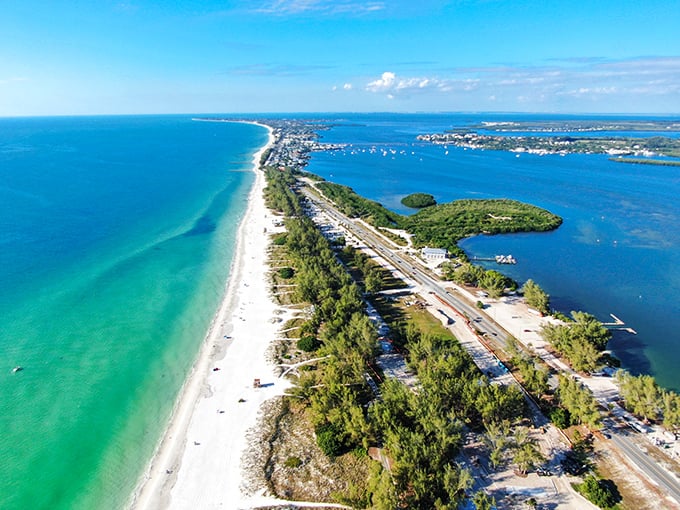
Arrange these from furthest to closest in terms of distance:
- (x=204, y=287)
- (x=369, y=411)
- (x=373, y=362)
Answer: (x=204, y=287) < (x=373, y=362) < (x=369, y=411)

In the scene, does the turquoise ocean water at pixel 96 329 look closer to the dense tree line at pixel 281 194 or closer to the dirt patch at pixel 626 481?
the dense tree line at pixel 281 194

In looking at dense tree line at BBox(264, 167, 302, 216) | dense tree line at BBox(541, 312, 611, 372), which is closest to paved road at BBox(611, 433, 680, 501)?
dense tree line at BBox(541, 312, 611, 372)

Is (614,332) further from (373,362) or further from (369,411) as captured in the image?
(369,411)

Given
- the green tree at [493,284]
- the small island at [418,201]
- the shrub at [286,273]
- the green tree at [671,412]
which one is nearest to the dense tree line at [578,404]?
the green tree at [671,412]

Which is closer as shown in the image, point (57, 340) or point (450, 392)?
point (450, 392)

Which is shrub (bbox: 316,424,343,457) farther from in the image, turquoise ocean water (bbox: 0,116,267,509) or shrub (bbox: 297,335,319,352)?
turquoise ocean water (bbox: 0,116,267,509)

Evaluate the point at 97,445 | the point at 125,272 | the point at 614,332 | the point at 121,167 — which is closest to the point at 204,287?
the point at 125,272
